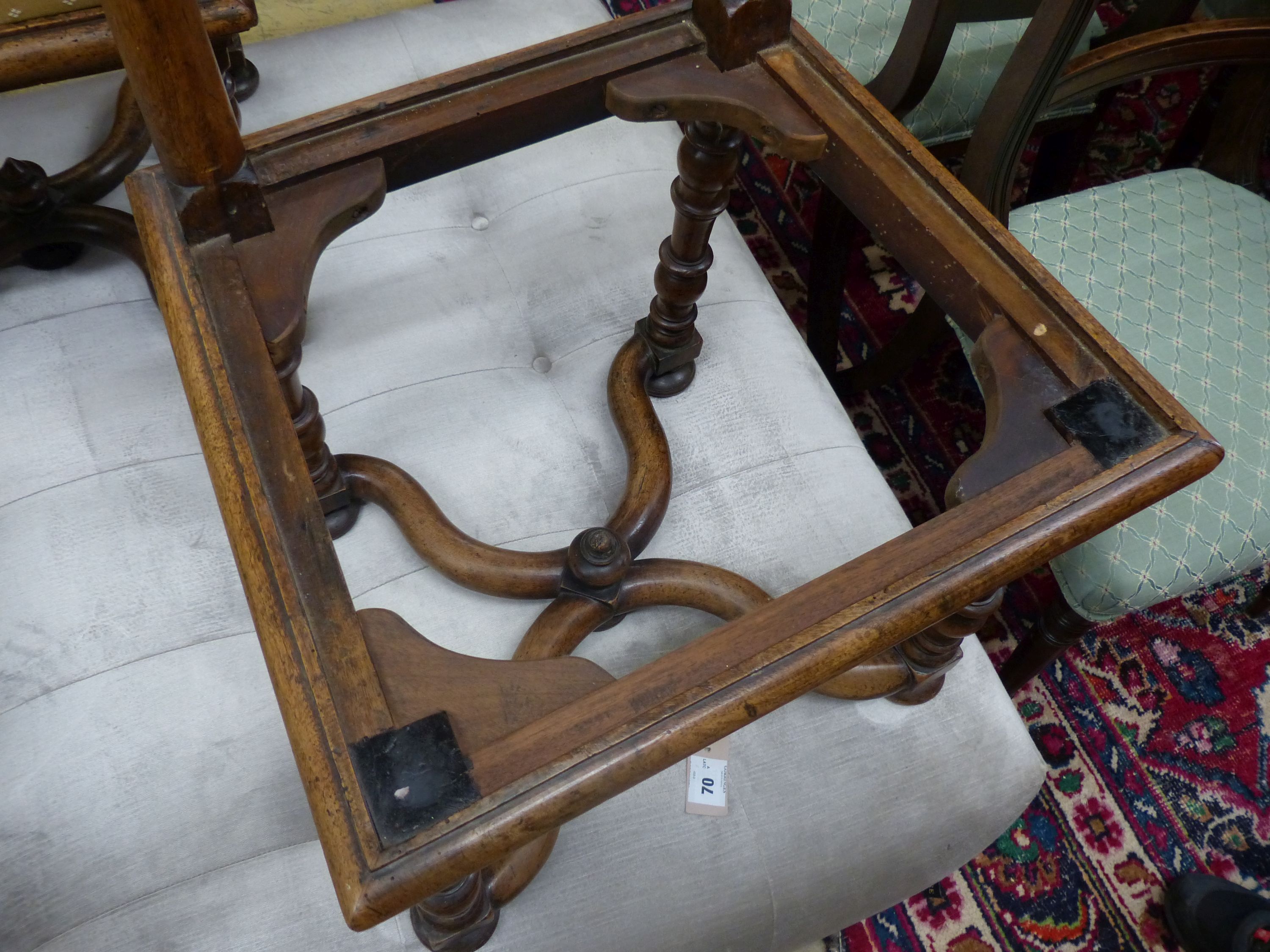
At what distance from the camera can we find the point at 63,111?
1.19 meters

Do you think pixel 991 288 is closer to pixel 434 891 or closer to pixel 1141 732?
pixel 434 891

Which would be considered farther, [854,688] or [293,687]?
[854,688]

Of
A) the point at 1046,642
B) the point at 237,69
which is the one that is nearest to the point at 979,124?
the point at 1046,642

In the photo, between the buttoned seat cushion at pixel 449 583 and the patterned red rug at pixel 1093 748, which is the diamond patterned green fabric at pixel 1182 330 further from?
the patterned red rug at pixel 1093 748

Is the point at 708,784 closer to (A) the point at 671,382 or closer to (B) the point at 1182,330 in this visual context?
(A) the point at 671,382

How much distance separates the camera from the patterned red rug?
46.7 inches

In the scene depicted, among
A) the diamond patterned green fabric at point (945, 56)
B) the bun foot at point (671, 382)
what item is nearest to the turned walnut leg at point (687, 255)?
the bun foot at point (671, 382)

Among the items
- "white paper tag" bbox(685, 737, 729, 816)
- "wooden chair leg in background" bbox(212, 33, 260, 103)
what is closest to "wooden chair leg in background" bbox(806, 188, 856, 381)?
"white paper tag" bbox(685, 737, 729, 816)

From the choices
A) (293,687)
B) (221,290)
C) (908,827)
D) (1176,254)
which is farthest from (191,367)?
(1176,254)

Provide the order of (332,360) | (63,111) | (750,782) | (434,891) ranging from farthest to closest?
(63,111) < (332,360) < (750,782) < (434,891)

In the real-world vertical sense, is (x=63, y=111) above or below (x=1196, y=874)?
above

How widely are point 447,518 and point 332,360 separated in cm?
24

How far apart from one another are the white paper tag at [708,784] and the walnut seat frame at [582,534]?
0.13m

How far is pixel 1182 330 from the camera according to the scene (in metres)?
1.03
